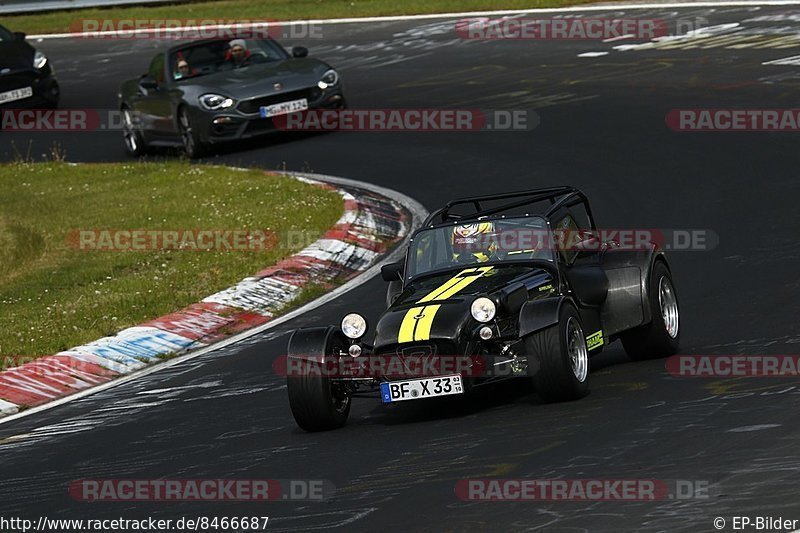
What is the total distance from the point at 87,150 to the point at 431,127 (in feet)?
17.8

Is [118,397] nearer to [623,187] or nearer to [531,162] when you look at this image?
[623,187]

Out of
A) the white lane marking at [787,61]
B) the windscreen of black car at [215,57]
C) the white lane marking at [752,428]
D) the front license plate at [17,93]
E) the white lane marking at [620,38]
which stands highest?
the white lane marking at [752,428]

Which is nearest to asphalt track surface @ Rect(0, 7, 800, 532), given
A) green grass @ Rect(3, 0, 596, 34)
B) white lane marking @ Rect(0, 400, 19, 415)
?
white lane marking @ Rect(0, 400, 19, 415)

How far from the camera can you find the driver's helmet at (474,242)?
9.46m

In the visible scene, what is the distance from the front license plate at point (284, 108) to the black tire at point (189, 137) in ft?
3.65

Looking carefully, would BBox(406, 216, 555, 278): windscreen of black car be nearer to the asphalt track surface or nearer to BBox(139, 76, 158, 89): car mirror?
the asphalt track surface

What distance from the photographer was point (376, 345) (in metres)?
8.52

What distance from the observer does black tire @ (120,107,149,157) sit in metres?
21.2

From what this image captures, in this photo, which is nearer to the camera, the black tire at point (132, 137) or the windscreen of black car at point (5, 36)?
the black tire at point (132, 137)

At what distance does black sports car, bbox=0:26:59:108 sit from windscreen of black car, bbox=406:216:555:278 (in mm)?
15264

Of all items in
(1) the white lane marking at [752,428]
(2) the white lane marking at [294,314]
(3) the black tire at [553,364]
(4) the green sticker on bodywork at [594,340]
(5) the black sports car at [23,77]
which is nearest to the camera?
(1) the white lane marking at [752,428]

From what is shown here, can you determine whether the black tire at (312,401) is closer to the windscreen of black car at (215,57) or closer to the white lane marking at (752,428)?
the white lane marking at (752,428)

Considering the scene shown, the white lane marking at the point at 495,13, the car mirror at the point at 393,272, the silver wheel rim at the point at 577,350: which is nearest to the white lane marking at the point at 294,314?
the car mirror at the point at 393,272

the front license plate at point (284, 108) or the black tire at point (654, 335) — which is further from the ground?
the black tire at point (654, 335)
